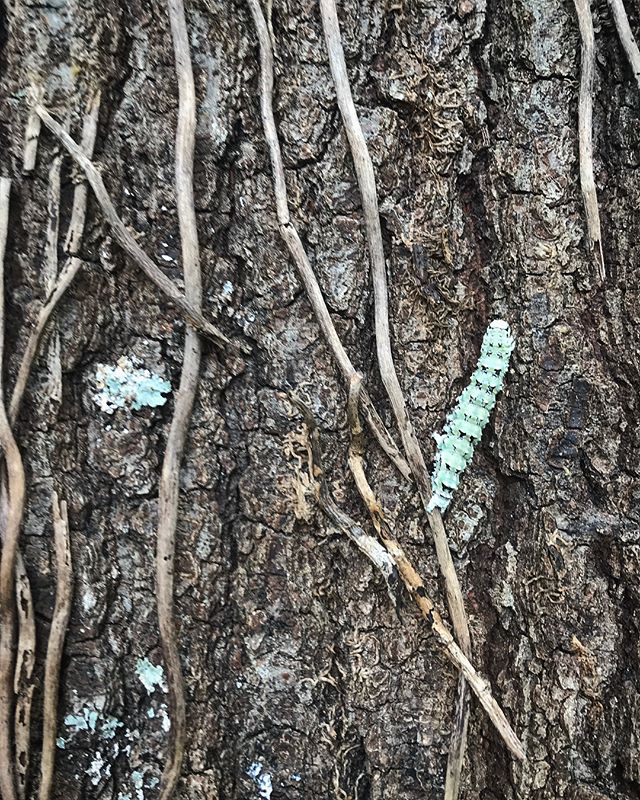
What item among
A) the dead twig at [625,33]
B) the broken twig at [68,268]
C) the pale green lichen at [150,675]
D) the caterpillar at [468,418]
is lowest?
the pale green lichen at [150,675]

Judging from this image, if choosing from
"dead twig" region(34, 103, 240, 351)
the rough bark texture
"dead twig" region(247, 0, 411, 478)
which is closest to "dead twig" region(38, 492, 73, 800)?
the rough bark texture

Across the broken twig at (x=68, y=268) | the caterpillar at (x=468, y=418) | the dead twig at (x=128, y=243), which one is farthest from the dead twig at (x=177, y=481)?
the caterpillar at (x=468, y=418)

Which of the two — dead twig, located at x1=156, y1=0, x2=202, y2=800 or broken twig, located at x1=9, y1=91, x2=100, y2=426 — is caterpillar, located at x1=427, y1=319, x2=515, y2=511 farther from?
broken twig, located at x1=9, y1=91, x2=100, y2=426

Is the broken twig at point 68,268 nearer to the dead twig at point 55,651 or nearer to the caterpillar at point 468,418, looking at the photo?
the dead twig at point 55,651

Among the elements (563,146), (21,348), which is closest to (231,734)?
(21,348)

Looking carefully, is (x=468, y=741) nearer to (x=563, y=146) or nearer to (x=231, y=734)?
(x=231, y=734)

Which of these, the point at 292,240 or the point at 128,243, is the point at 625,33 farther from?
the point at 128,243

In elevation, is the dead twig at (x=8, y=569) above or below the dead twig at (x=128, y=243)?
below
